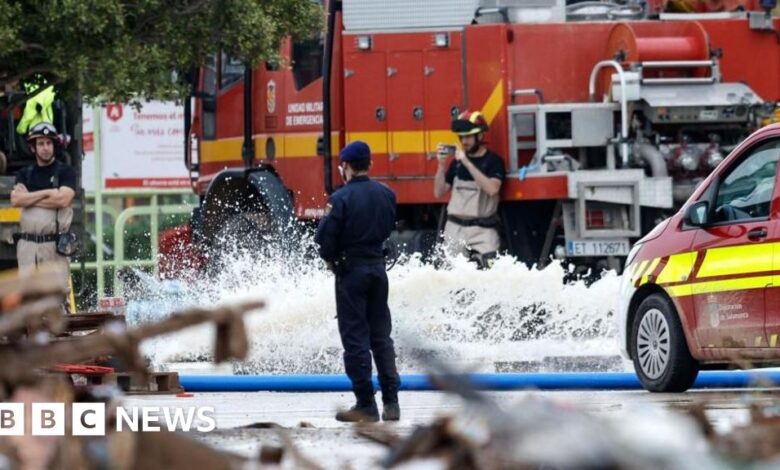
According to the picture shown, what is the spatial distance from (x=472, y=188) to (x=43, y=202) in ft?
12.3

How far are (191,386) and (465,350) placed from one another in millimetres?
2926

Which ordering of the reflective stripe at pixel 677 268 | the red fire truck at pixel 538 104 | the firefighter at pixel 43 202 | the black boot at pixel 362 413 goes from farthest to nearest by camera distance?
the red fire truck at pixel 538 104, the firefighter at pixel 43 202, the reflective stripe at pixel 677 268, the black boot at pixel 362 413

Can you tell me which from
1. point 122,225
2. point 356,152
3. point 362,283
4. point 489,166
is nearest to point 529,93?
point 489,166

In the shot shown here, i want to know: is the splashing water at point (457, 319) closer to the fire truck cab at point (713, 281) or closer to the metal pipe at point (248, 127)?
the fire truck cab at point (713, 281)

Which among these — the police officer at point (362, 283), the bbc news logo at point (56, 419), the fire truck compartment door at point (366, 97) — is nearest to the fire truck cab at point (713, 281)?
the police officer at point (362, 283)

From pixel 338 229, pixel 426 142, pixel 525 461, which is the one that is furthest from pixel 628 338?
pixel 525 461

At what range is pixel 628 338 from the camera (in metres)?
12.1

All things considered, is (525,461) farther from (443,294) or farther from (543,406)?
(443,294)

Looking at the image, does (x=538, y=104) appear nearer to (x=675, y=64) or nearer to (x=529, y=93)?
(x=529, y=93)

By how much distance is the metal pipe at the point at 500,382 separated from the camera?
1200cm

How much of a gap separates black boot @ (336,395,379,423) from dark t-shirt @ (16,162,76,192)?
4.62 metres

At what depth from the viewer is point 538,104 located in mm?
15922

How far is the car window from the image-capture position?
1084 cm

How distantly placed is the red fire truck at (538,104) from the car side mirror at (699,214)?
4.09 m
